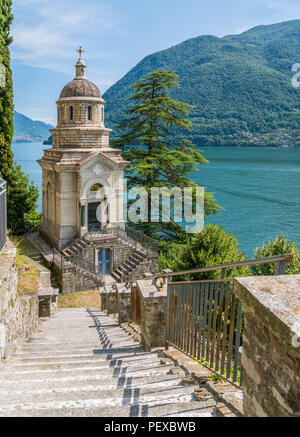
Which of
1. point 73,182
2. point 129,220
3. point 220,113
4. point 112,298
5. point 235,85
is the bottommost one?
point 112,298

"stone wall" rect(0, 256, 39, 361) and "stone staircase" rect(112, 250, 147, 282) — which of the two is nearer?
"stone wall" rect(0, 256, 39, 361)

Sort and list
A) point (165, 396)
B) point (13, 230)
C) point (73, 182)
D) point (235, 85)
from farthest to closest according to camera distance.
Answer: point (235, 85) < point (13, 230) < point (73, 182) < point (165, 396)

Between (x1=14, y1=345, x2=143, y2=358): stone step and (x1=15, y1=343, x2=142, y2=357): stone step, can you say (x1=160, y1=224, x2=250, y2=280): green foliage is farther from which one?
(x1=14, y1=345, x2=143, y2=358): stone step

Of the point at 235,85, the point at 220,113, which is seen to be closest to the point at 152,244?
the point at 220,113

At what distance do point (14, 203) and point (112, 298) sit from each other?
48.5 ft

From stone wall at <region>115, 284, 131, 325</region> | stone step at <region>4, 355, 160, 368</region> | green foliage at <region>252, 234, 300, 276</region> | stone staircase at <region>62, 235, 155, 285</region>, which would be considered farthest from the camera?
green foliage at <region>252, 234, 300, 276</region>

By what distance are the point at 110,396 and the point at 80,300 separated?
14.6 metres

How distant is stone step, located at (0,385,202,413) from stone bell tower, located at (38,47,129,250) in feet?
56.9

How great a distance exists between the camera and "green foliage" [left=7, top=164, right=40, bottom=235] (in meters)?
24.4

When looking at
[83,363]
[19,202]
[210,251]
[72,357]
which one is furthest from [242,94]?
[83,363]

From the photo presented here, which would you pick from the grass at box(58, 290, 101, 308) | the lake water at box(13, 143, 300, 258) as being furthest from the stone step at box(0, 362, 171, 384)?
the lake water at box(13, 143, 300, 258)

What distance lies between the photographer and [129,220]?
2728 centimetres
